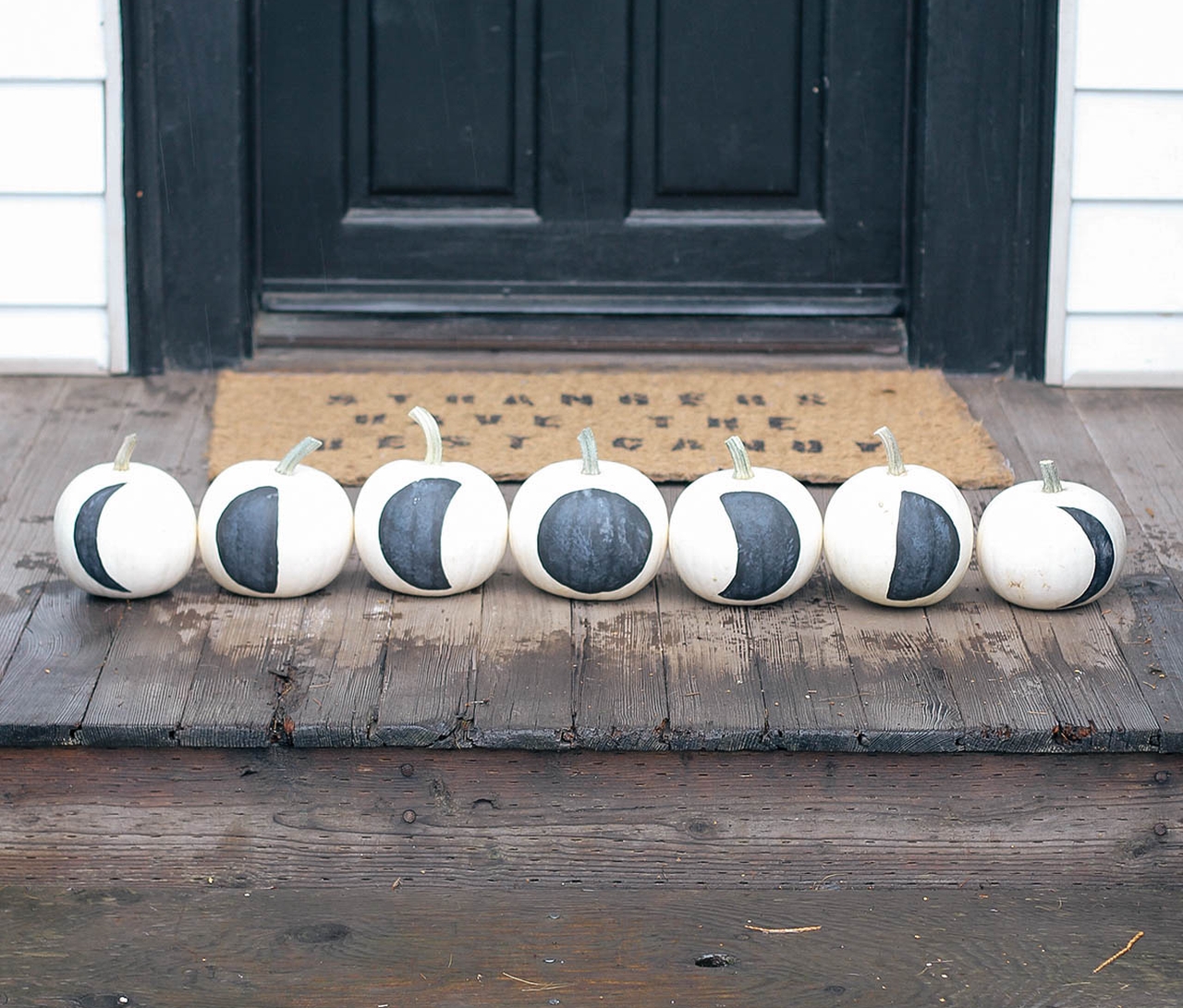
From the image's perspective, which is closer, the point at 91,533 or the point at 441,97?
the point at 91,533

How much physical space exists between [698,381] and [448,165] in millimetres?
797

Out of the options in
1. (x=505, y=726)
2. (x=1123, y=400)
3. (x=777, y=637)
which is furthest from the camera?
(x=1123, y=400)

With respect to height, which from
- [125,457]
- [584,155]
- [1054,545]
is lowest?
[1054,545]

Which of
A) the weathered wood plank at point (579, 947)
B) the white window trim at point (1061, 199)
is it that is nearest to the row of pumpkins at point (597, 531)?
the weathered wood plank at point (579, 947)

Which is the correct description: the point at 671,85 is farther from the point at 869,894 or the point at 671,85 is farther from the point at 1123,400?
the point at 869,894

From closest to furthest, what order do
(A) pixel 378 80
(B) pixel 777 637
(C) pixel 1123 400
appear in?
(B) pixel 777 637 < (C) pixel 1123 400 < (A) pixel 378 80

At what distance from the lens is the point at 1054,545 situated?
217cm

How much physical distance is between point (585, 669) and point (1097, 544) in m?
0.76

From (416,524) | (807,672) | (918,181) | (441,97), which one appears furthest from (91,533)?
(918,181)

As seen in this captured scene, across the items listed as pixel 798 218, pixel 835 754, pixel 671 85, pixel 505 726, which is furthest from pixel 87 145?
pixel 835 754

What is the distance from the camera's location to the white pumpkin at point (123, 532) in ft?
7.11

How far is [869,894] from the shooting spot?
1.94 m

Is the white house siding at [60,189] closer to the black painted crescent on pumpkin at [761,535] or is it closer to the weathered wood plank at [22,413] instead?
the weathered wood plank at [22,413]

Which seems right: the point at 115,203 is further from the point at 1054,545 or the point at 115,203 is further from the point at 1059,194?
the point at 1054,545
